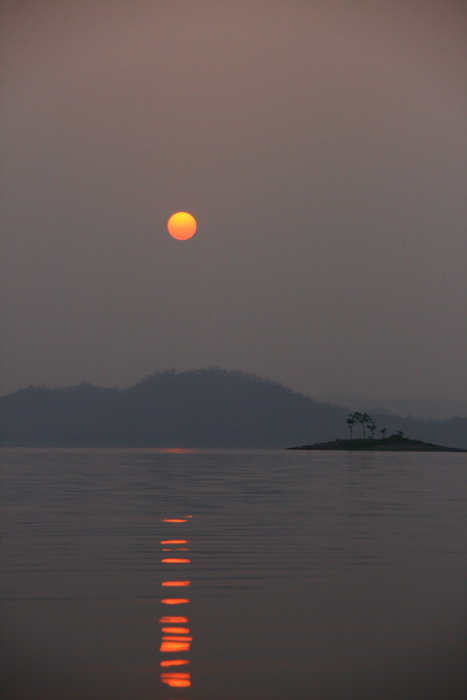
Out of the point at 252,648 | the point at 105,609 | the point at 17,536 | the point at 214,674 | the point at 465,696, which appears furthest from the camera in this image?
the point at 17,536

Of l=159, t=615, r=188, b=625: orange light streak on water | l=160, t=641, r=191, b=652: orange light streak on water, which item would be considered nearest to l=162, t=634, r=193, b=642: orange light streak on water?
l=160, t=641, r=191, b=652: orange light streak on water

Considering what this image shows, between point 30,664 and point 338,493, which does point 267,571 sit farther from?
point 338,493

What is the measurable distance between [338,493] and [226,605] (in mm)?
35031

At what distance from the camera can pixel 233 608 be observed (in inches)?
645

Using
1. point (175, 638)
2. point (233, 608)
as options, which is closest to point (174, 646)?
point (175, 638)

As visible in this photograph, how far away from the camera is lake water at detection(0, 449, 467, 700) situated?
39.2ft

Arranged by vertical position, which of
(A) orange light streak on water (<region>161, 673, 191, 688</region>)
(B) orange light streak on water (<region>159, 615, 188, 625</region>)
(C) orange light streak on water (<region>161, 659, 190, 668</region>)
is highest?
(B) orange light streak on water (<region>159, 615, 188, 625</region>)

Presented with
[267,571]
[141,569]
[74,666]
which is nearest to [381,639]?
[74,666]

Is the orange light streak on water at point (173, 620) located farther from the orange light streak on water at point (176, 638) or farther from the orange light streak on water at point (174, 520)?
the orange light streak on water at point (174, 520)

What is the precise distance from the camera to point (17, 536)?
27.6 metres

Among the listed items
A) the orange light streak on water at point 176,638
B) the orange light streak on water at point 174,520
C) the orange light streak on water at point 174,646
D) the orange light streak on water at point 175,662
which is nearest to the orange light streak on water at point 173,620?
the orange light streak on water at point 176,638

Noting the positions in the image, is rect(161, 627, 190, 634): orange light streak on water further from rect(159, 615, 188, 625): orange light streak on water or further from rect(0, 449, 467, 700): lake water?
rect(159, 615, 188, 625): orange light streak on water

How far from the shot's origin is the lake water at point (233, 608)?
11.9 metres

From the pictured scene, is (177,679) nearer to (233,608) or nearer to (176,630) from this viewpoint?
(176,630)
